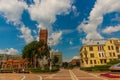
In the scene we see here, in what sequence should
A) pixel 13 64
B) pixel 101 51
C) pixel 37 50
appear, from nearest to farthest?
pixel 37 50 → pixel 101 51 → pixel 13 64

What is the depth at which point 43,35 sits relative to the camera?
123500 millimetres

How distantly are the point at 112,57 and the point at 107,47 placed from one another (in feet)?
16.0

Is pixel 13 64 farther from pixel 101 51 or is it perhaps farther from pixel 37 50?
pixel 101 51

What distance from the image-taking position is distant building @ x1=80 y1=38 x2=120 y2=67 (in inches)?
3193

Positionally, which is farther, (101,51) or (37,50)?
(101,51)

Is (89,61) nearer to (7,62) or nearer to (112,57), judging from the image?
(112,57)

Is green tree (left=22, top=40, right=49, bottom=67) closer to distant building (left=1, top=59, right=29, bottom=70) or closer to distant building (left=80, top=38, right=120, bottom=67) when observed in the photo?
distant building (left=80, top=38, right=120, bottom=67)

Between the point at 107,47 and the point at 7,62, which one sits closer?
the point at 107,47

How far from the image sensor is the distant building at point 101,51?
81.1m

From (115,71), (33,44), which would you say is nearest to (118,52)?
(33,44)

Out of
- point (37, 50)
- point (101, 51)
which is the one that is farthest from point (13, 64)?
point (101, 51)

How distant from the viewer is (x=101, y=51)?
271 ft

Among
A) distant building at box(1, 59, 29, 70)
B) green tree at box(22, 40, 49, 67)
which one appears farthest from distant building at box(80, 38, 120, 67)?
distant building at box(1, 59, 29, 70)

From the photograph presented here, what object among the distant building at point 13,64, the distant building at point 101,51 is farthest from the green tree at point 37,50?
the distant building at point 13,64
